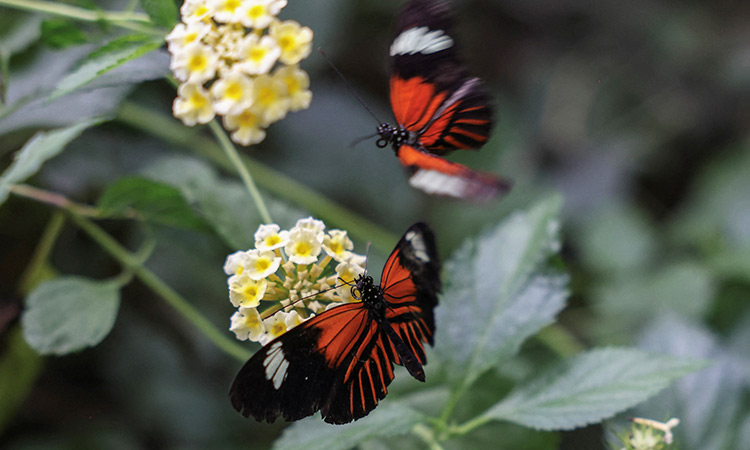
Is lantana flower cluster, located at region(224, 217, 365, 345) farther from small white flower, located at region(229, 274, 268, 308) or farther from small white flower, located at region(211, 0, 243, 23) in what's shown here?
small white flower, located at region(211, 0, 243, 23)

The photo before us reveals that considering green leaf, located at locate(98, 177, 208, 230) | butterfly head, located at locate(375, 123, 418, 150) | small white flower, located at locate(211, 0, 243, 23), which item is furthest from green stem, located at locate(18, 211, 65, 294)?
butterfly head, located at locate(375, 123, 418, 150)

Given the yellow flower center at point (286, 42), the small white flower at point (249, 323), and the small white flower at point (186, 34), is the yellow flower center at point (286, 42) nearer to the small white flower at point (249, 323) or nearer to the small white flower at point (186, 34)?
the small white flower at point (186, 34)

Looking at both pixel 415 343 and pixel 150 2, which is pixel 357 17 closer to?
pixel 150 2

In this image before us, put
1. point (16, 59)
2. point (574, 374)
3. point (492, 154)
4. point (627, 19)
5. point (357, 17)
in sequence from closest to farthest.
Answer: point (574, 374) → point (16, 59) → point (492, 154) → point (357, 17) → point (627, 19)

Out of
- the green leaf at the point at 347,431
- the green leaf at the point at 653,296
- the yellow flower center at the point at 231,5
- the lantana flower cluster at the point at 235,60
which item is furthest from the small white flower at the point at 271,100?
the green leaf at the point at 653,296

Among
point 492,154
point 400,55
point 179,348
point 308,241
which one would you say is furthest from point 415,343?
point 492,154

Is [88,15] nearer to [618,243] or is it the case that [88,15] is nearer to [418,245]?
[418,245]

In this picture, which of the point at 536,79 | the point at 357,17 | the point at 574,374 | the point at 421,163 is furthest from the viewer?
the point at 536,79
